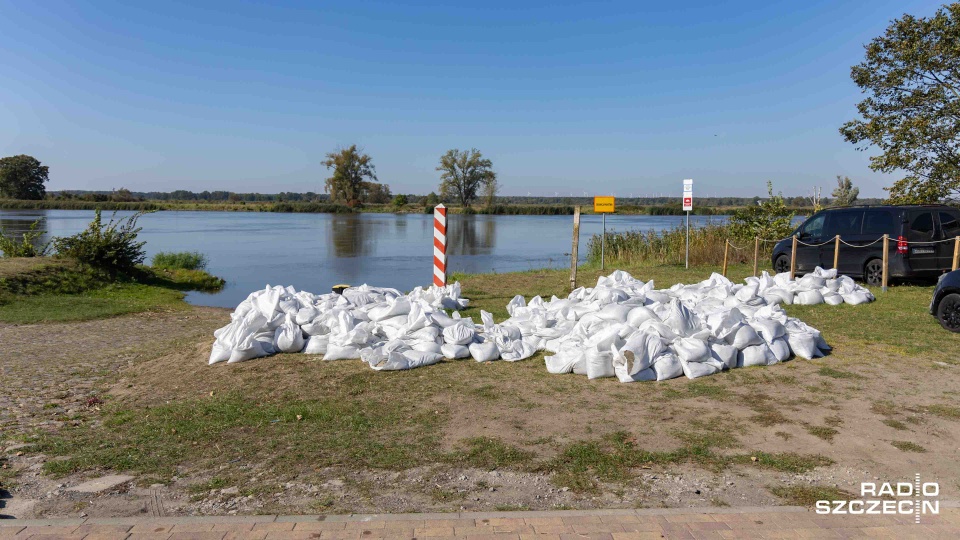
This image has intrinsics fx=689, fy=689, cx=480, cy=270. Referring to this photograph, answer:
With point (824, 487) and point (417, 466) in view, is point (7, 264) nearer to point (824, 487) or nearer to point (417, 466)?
point (417, 466)

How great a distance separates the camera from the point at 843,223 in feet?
51.5

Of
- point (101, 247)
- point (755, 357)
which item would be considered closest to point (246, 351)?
point (755, 357)

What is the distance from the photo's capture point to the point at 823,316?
1036 centimetres

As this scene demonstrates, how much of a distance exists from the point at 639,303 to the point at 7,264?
14727 mm

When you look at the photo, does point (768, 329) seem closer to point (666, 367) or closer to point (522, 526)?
point (666, 367)

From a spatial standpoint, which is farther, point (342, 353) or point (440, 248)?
point (440, 248)

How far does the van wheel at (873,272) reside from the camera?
14.4 metres

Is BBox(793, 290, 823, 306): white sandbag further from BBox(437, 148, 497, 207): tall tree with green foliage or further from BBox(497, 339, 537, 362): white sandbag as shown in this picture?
BBox(437, 148, 497, 207): tall tree with green foliage

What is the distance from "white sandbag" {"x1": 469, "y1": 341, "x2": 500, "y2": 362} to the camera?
7.72m

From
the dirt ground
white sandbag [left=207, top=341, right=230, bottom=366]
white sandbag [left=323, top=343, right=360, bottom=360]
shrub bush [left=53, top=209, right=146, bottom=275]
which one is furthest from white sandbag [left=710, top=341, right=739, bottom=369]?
shrub bush [left=53, top=209, right=146, bottom=275]

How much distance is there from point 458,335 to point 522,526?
423 cm

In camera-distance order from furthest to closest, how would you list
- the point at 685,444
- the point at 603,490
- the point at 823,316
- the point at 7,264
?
1. the point at 7,264
2. the point at 823,316
3. the point at 685,444
4. the point at 603,490

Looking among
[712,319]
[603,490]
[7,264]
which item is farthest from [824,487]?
[7,264]

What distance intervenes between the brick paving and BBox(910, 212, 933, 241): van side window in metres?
11.9
